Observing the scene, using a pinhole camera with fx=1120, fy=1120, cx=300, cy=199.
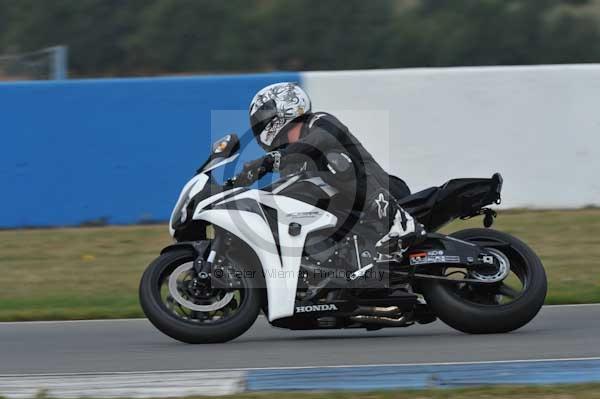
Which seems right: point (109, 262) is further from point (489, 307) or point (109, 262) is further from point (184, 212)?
point (489, 307)

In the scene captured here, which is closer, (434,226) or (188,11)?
(434,226)

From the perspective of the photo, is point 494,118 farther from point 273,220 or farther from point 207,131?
point 273,220

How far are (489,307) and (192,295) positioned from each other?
1855 millimetres

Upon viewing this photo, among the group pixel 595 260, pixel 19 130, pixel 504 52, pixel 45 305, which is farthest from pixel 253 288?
pixel 504 52

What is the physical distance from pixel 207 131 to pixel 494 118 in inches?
128

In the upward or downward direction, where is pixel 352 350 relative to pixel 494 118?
downward

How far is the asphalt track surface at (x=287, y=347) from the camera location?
648 cm

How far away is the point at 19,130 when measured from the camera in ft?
41.9

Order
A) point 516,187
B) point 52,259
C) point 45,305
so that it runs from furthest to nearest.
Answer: point 516,187 → point 52,259 → point 45,305

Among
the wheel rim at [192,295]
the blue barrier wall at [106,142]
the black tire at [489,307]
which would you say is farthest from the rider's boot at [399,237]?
the blue barrier wall at [106,142]

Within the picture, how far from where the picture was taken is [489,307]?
23.0ft

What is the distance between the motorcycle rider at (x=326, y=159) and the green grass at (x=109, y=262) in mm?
2358

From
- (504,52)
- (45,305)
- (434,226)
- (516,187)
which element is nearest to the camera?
(434,226)

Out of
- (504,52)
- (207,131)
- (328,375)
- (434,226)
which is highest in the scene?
(504,52)
